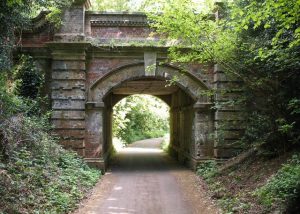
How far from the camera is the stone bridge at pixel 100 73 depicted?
11.9 meters

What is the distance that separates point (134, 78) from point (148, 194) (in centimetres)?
441

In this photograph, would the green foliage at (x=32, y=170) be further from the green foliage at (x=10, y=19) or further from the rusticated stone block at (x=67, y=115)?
the green foliage at (x=10, y=19)

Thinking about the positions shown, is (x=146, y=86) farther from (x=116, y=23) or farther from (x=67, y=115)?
(x=67, y=115)

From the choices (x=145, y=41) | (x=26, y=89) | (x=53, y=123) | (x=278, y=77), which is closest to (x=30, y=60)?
(x=26, y=89)

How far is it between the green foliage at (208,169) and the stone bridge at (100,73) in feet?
0.80

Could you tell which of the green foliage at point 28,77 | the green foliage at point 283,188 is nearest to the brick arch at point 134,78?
the green foliage at point 28,77

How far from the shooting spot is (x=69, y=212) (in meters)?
7.53

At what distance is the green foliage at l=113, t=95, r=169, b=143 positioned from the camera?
83.3 ft

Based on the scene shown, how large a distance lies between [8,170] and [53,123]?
475 centimetres

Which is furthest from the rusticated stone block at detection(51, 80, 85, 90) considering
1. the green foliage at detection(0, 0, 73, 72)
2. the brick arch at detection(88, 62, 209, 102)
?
the green foliage at detection(0, 0, 73, 72)

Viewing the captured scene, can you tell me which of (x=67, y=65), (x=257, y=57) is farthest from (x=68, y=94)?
(x=257, y=57)

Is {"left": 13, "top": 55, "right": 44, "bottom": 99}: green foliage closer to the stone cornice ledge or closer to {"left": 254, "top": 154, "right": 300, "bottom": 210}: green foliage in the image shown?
the stone cornice ledge

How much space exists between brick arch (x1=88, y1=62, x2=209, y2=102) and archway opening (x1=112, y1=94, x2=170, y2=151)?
10158mm

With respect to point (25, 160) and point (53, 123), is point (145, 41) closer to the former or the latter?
point (53, 123)
